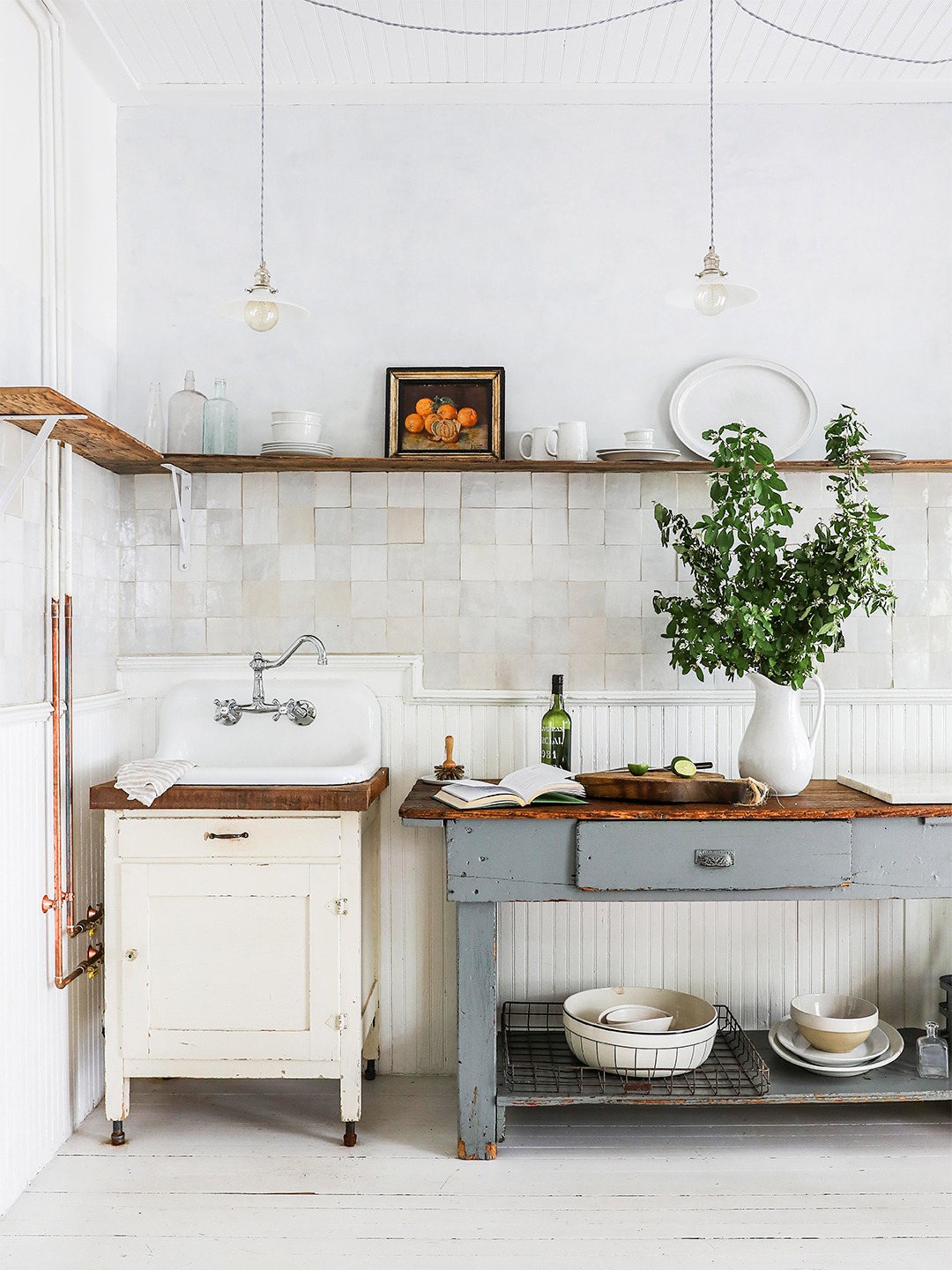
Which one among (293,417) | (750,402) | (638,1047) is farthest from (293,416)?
(638,1047)

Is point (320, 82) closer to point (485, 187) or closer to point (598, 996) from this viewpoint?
point (485, 187)

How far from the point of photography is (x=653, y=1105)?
2809mm

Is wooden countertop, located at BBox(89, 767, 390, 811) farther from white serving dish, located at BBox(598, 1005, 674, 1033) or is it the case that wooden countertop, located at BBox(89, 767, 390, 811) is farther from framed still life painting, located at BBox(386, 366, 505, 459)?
framed still life painting, located at BBox(386, 366, 505, 459)

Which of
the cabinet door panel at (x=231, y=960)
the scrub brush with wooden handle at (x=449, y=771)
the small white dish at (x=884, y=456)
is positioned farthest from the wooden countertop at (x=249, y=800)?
the small white dish at (x=884, y=456)

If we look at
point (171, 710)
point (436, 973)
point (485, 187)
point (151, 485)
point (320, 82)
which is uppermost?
point (320, 82)

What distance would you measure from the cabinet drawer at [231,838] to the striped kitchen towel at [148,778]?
9 centimetres

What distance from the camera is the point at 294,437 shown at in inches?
112

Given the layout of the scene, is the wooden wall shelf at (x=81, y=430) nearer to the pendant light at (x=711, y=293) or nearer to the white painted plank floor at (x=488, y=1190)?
the pendant light at (x=711, y=293)

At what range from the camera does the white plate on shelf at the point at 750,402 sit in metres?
3.03

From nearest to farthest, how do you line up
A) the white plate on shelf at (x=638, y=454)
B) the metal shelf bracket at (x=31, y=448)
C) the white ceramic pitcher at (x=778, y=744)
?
the metal shelf bracket at (x=31, y=448) → the white ceramic pitcher at (x=778, y=744) → the white plate on shelf at (x=638, y=454)

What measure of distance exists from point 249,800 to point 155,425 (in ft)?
4.01

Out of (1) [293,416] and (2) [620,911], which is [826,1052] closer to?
(2) [620,911]

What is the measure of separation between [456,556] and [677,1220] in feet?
6.09

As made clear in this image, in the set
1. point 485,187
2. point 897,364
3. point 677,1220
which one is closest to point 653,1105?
point 677,1220
